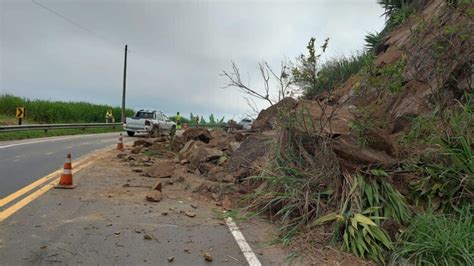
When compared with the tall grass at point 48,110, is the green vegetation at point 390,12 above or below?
above

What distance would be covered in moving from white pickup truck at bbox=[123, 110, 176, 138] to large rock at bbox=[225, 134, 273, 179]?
677 inches

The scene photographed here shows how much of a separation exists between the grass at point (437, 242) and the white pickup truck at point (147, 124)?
908 inches

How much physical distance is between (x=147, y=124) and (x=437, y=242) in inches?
990

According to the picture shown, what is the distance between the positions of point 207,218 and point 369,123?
9.81ft

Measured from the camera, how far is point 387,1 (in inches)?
615

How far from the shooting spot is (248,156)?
10.7m

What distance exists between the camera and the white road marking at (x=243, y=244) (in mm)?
5328

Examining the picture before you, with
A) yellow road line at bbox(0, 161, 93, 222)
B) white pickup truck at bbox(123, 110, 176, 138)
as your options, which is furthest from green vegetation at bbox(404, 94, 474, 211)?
white pickup truck at bbox(123, 110, 176, 138)

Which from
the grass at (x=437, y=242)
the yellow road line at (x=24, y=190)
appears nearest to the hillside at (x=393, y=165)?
the grass at (x=437, y=242)

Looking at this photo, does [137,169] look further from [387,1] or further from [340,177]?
[387,1]

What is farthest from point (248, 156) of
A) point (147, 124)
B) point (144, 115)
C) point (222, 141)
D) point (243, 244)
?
point (144, 115)

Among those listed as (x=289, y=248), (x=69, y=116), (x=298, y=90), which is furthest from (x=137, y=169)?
(x=69, y=116)

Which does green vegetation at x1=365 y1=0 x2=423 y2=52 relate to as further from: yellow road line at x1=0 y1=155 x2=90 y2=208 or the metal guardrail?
the metal guardrail

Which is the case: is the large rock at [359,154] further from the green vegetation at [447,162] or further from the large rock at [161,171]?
the large rock at [161,171]
